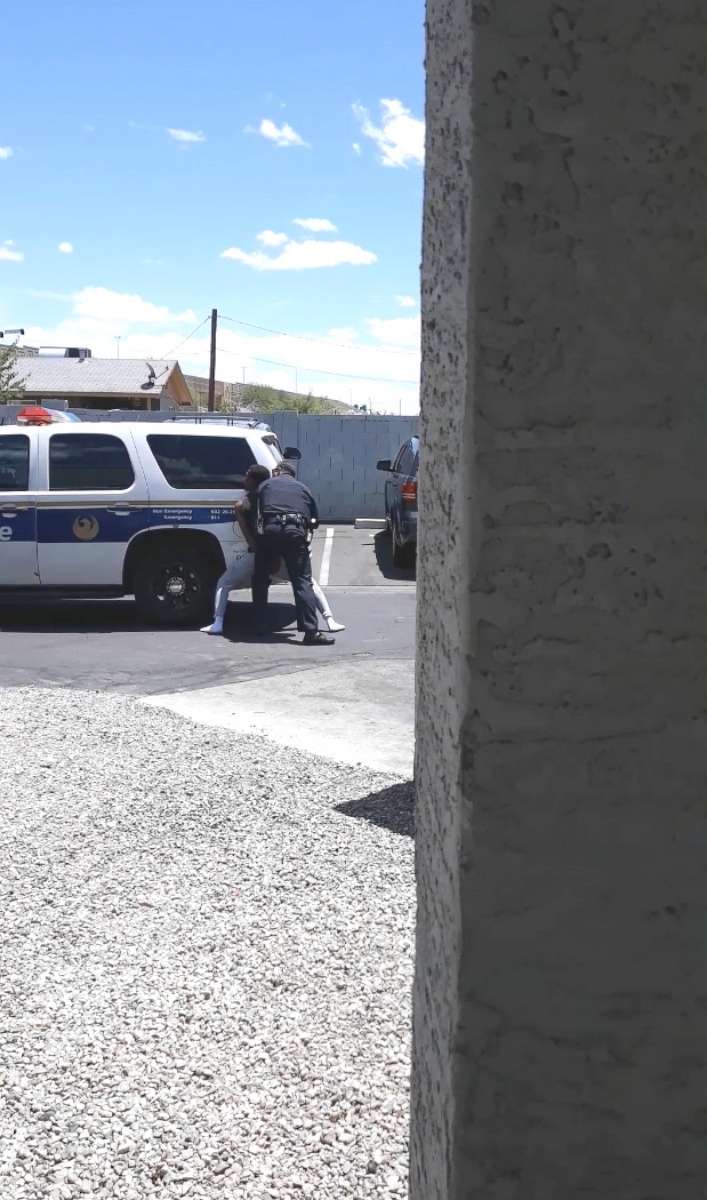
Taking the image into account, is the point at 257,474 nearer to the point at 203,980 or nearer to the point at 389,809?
the point at 389,809

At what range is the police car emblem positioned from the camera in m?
11.6

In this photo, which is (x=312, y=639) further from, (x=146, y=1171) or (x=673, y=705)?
(x=673, y=705)

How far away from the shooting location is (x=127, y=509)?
38.1ft

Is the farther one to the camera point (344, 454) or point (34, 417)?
point (344, 454)

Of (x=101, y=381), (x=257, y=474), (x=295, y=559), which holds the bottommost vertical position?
(x=295, y=559)

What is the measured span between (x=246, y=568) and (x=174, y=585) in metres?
0.80

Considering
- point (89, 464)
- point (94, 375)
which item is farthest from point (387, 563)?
point (94, 375)

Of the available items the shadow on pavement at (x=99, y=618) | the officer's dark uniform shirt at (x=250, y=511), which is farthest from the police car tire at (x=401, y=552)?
the officer's dark uniform shirt at (x=250, y=511)

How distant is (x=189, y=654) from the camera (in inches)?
415

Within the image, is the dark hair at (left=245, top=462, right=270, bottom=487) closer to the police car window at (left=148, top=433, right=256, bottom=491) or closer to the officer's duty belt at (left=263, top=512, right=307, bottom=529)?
the police car window at (left=148, top=433, right=256, bottom=491)

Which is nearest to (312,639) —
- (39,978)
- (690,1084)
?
(39,978)

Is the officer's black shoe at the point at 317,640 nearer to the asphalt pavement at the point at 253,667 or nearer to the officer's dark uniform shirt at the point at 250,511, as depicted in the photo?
the asphalt pavement at the point at 253,667

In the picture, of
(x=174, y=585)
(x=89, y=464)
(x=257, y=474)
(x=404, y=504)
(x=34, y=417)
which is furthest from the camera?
(x=404, y=504)

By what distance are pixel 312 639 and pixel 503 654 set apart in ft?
31.0
